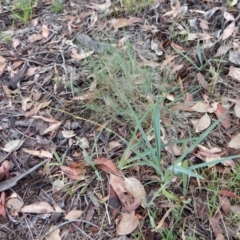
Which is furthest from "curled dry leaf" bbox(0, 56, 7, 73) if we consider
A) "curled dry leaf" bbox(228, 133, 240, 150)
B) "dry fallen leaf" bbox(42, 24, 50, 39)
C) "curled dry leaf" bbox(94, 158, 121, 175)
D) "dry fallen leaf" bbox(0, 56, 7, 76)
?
"curled dry leaf" bbox(228, 133, 240, 150)

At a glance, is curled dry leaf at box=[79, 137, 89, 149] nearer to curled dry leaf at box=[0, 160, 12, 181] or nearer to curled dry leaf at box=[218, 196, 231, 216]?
curled dry leaf at box=[0, 160, 12, 181]

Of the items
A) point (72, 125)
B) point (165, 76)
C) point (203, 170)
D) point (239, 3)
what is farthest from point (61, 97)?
point (239, 3)

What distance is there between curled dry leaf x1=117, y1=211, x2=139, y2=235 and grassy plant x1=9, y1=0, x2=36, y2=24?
1307mm

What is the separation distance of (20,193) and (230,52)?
3.38 feet

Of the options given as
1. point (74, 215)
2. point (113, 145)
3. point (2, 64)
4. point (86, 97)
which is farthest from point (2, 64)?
point (74, 215)

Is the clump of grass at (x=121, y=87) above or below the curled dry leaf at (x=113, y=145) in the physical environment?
above

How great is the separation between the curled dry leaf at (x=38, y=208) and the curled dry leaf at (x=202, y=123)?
59 centimetres

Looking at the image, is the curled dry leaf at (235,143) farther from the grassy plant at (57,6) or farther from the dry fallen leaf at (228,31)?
the grassy plant at (57,6)

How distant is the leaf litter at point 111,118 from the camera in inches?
52.6

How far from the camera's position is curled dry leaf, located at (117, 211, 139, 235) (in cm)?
129

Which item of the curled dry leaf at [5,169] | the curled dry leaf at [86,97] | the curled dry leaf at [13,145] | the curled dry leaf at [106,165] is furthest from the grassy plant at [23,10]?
the curled dry leaf at [106,165]

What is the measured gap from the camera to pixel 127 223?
1299 mm

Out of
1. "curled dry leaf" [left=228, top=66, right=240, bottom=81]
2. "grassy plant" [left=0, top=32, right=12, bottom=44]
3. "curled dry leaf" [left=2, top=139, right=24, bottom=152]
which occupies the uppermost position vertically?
"curled dry leaf" [left=228, top=66, right=240, bottom=81]

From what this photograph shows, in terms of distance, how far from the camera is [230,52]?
69.2 inches
